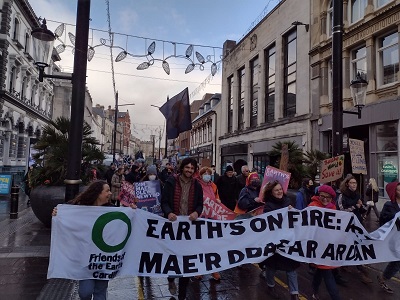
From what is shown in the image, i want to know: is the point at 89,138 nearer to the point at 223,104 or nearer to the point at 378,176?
the point at 378,176

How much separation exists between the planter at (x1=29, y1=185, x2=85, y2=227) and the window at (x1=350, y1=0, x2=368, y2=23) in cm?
1496

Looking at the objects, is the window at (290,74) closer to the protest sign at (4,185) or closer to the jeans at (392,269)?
the jeans at (392,269)

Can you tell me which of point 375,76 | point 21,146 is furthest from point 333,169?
point 21,146

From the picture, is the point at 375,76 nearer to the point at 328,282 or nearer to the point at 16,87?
the point at 328,282

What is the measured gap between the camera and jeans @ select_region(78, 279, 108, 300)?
367 cm

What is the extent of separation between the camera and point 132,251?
4.19m

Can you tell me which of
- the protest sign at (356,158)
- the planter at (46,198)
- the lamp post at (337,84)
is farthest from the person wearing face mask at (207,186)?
the planter at (46,198)

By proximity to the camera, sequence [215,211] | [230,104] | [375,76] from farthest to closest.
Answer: [230,104] → [375,76] → [215,211]

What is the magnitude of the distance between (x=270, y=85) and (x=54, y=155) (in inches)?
739

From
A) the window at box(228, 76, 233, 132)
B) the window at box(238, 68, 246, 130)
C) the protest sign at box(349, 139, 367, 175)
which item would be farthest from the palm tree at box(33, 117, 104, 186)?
the window at box(228, 76, 233, 132)

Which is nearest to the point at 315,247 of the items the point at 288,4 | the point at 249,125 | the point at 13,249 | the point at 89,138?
the point at 13,249

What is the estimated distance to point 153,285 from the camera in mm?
5281

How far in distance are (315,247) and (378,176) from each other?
1106cm

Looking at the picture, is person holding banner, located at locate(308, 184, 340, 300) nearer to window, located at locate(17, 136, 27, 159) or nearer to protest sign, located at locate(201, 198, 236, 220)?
protest sign, located at locate(201, 198, 236, 220)
